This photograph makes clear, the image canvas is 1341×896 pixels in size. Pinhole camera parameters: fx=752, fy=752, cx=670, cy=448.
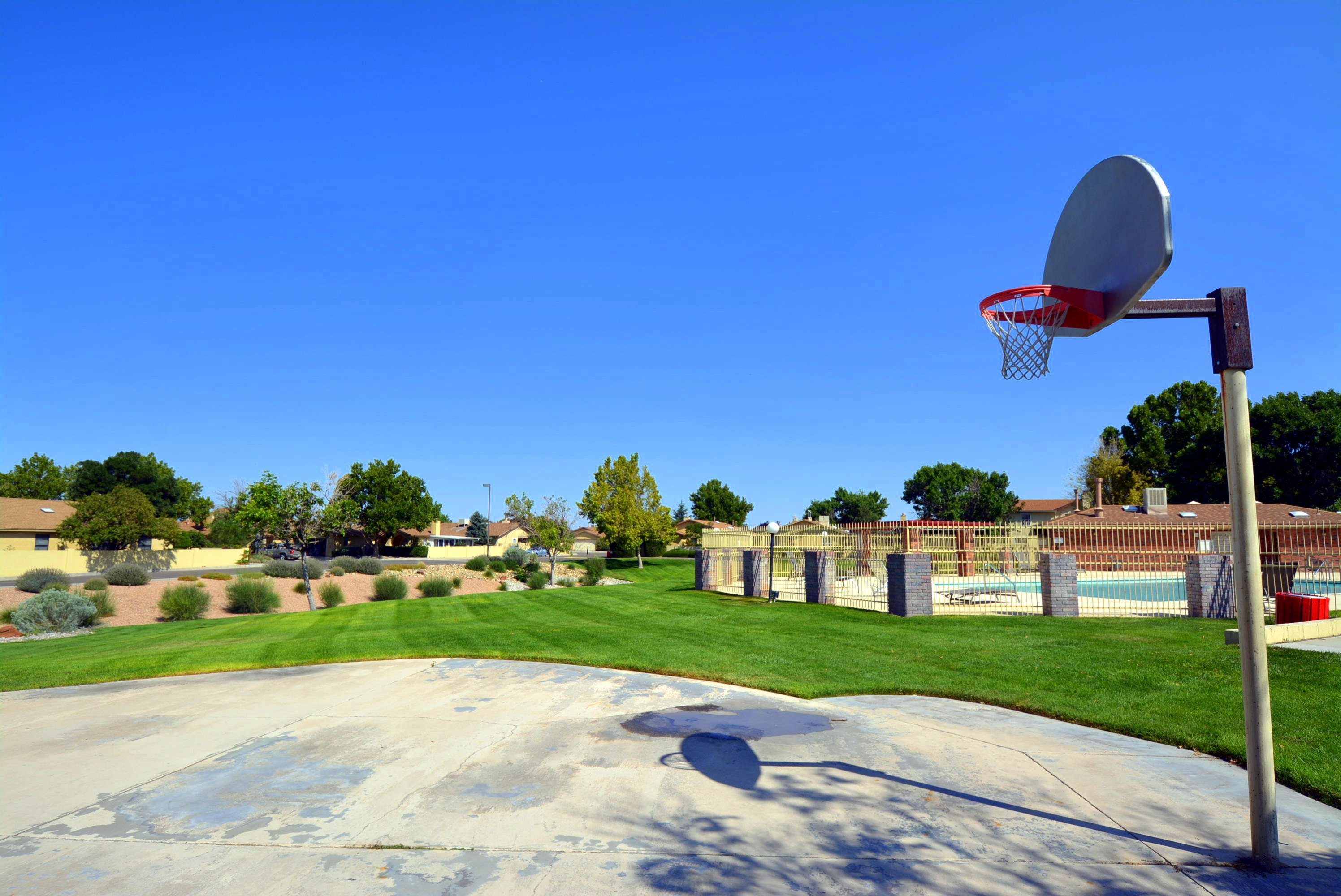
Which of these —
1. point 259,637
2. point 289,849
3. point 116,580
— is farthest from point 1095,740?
point 116,580

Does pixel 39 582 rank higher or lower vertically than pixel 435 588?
higher

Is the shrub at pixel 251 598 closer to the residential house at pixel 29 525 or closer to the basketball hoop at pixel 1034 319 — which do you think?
the basketball hoop at pixel 1034 319

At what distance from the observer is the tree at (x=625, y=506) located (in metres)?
46.5

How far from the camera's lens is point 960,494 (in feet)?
289

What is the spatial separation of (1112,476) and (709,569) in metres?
50.4

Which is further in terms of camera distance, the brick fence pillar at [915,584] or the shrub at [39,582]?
the shrub at [39,582]

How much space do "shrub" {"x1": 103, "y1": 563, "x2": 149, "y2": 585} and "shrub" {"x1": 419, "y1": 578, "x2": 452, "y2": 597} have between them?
11006mm

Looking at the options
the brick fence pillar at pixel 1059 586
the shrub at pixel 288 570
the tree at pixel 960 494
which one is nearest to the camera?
the brick fence pillar at pixel 1059 586

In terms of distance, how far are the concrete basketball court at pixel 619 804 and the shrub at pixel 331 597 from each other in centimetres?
2133

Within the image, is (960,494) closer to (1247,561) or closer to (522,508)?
(522,508)

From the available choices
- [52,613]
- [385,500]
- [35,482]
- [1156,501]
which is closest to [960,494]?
[1156,501]

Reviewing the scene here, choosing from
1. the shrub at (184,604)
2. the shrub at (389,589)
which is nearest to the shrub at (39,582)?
the shrub at (184,604)

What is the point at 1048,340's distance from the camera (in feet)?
21.2

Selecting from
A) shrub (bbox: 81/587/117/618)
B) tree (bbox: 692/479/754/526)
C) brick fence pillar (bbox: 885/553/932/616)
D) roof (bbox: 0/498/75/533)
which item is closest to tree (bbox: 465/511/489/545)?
tree (bbox: 692/479/754/526)
